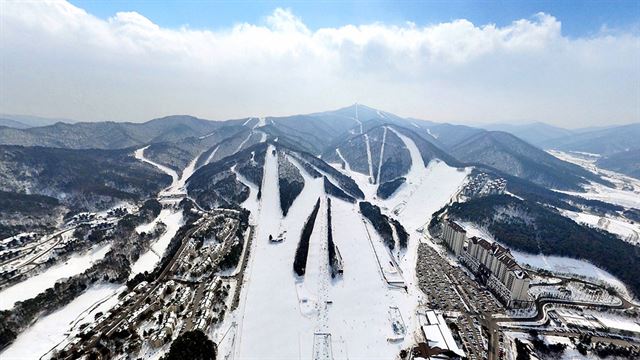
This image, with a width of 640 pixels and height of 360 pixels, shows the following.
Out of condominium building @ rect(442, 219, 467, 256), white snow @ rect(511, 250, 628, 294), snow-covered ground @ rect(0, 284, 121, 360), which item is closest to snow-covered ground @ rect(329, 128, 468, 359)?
condominium building @ rect(442, 219, 467, 256)

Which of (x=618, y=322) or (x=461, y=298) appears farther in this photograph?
(x=461, y=298)

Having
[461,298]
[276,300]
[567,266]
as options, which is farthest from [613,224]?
[276,300]

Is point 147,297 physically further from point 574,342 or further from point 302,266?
point 574,342

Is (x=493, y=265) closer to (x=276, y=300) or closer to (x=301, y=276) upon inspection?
(x=301, y=276)

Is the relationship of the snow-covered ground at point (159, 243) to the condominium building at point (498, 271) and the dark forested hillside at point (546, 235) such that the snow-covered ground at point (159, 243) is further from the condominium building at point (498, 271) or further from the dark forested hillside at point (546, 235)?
the dark forested hillside at point (546, 235)

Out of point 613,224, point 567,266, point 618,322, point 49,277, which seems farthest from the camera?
point 613,224

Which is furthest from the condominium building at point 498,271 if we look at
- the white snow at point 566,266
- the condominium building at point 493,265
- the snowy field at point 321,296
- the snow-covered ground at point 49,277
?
the snow-covered ground at point 49,277

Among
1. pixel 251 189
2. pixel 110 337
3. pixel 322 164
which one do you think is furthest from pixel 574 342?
→ pixel 322 164
